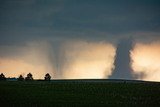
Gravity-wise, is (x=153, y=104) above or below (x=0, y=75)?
below

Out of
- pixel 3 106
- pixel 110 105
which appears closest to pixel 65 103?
pixel 110 105

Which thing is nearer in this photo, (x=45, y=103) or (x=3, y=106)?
(x=3, y=106)

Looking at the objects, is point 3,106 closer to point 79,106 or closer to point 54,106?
point 54,106

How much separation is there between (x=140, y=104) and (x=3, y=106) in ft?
59.8

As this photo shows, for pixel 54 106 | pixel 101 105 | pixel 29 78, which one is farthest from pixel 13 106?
pixel 29 78

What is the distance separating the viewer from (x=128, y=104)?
5281cm

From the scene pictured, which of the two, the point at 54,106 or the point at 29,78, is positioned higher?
the point at 29,78

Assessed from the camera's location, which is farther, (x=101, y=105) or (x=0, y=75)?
(x=0, y=75)

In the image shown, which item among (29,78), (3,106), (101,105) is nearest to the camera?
(3,106)

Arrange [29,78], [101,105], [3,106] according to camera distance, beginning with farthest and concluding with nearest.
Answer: [29,78], [101,105], [3,106]

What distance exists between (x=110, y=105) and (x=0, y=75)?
144788 millimetres

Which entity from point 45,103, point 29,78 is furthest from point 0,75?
point 45,103

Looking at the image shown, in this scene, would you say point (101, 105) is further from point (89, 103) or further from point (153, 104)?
point (153, 104)

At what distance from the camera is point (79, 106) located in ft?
162
